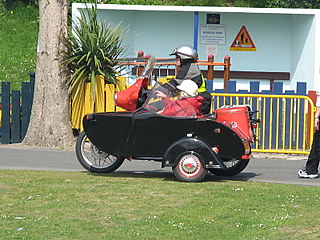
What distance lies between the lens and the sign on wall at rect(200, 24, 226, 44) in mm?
22938

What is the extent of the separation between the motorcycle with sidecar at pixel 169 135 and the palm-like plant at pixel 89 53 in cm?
431

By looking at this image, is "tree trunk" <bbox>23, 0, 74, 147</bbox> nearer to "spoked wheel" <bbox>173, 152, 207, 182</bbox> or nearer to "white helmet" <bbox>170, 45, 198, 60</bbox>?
"white helmet" <bbox>170, 45, 198, 60</bbox>

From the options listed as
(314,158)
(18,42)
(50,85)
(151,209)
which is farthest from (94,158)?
(18,42)

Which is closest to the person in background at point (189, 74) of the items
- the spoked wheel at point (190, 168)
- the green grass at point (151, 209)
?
the spoked wheel at point (190, 168)

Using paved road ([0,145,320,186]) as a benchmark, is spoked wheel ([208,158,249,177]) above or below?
above

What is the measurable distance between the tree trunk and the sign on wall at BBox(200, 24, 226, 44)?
746 centimetres

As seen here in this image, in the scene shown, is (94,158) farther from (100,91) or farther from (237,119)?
(100,91)

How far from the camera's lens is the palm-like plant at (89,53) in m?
16.1

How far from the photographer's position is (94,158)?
12109mm

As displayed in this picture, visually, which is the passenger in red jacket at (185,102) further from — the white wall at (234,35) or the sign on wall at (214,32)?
the sign on wall at (214,32)

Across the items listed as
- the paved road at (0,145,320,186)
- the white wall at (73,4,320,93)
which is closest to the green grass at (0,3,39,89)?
the white wall at (73,4,320,93)

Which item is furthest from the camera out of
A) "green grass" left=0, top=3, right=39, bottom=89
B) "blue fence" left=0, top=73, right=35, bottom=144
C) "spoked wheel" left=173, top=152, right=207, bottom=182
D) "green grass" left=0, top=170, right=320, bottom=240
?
"green grass" left=0, top=3, right=39, bottom=89

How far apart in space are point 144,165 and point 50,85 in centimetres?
339

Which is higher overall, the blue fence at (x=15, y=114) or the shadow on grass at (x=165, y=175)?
the blue fence at (x=15, y=114)
